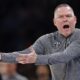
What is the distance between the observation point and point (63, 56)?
11.1ft

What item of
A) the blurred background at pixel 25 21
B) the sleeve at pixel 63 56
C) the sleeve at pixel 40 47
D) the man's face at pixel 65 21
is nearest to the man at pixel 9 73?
the blurred background at pixel 25 21

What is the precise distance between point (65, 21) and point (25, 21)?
2353 mm

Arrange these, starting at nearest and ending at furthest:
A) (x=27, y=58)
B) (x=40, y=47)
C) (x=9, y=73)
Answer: (x=27, y=58)
(x=40, y=47)
(x=9, y=73)

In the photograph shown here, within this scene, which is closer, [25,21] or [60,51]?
[60,51]

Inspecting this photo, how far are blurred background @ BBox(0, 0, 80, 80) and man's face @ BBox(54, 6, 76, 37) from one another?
2.09m

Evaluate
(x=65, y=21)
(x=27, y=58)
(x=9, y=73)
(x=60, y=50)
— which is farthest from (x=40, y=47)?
(x=9, y=73)

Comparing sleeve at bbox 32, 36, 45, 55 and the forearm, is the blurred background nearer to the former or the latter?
sleeve at bbox 32, 36, 45, 55

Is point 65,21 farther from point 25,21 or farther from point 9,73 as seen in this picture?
point 25,21

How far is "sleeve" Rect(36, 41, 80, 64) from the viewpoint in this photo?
3352 millimetres

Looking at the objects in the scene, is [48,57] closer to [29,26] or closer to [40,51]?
[40,51]

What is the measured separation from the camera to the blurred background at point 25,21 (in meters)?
5.82

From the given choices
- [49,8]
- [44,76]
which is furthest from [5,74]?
[49,8]

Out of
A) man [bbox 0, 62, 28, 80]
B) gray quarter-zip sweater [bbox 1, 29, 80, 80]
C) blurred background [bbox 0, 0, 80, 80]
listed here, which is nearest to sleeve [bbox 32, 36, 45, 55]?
gray quarter-zip sweater [bbox 1, 29, 80, 80]

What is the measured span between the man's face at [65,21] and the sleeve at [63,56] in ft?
0.51
